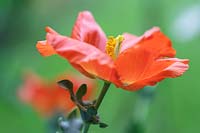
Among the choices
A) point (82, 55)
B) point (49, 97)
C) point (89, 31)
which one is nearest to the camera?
point (82, 55)

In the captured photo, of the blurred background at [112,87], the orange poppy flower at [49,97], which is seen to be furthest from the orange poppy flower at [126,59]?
the orange poppy flower at [49,97]

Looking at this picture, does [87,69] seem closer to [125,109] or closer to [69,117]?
[69,117]

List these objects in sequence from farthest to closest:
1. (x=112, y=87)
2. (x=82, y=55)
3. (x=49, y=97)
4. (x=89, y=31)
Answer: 1. (x=112, y=87)
2. (x=49, y=97)
3. (x=89, y=31)
4. (x=82, y=55)

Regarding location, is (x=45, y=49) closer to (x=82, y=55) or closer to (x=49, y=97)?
(x=82, y=55)

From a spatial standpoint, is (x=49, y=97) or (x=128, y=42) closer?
(x=128, y=42)

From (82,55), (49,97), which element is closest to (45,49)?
(82,55)

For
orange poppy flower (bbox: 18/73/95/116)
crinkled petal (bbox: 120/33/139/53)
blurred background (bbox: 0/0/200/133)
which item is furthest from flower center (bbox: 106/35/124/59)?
orange poppy flower (bbox: 18/73/95/116)
